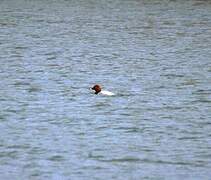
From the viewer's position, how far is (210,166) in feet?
62.1

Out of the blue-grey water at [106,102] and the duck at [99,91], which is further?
the duck at [99,91]

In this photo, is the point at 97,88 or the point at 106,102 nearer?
the point at 106,102

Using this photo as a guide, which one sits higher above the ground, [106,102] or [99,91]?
[106,102]

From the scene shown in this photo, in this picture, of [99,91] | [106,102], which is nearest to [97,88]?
[99,91]

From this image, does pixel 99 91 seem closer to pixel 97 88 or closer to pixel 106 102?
pixel 97 88

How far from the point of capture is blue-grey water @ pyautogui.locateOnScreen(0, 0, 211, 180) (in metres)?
19.3

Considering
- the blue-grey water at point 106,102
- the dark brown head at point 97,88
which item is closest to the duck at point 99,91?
the dark brown head at point 97,88

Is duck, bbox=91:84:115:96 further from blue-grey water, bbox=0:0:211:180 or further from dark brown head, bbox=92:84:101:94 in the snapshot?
blue-grey water, bbox=0:0:211:180

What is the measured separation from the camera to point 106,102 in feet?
88.4

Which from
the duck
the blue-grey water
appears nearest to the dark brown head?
the duck

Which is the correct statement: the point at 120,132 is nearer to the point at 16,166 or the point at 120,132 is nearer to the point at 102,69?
Result: the point at 16,166

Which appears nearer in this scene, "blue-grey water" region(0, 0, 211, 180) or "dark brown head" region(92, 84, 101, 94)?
"blue-grey water" region(0, 0, 211, 180)

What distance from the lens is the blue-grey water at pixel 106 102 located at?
19.3 metres

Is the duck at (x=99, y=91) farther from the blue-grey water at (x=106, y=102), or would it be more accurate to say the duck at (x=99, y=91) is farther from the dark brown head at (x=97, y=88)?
the blue-grey water at (x=106, y=102)
